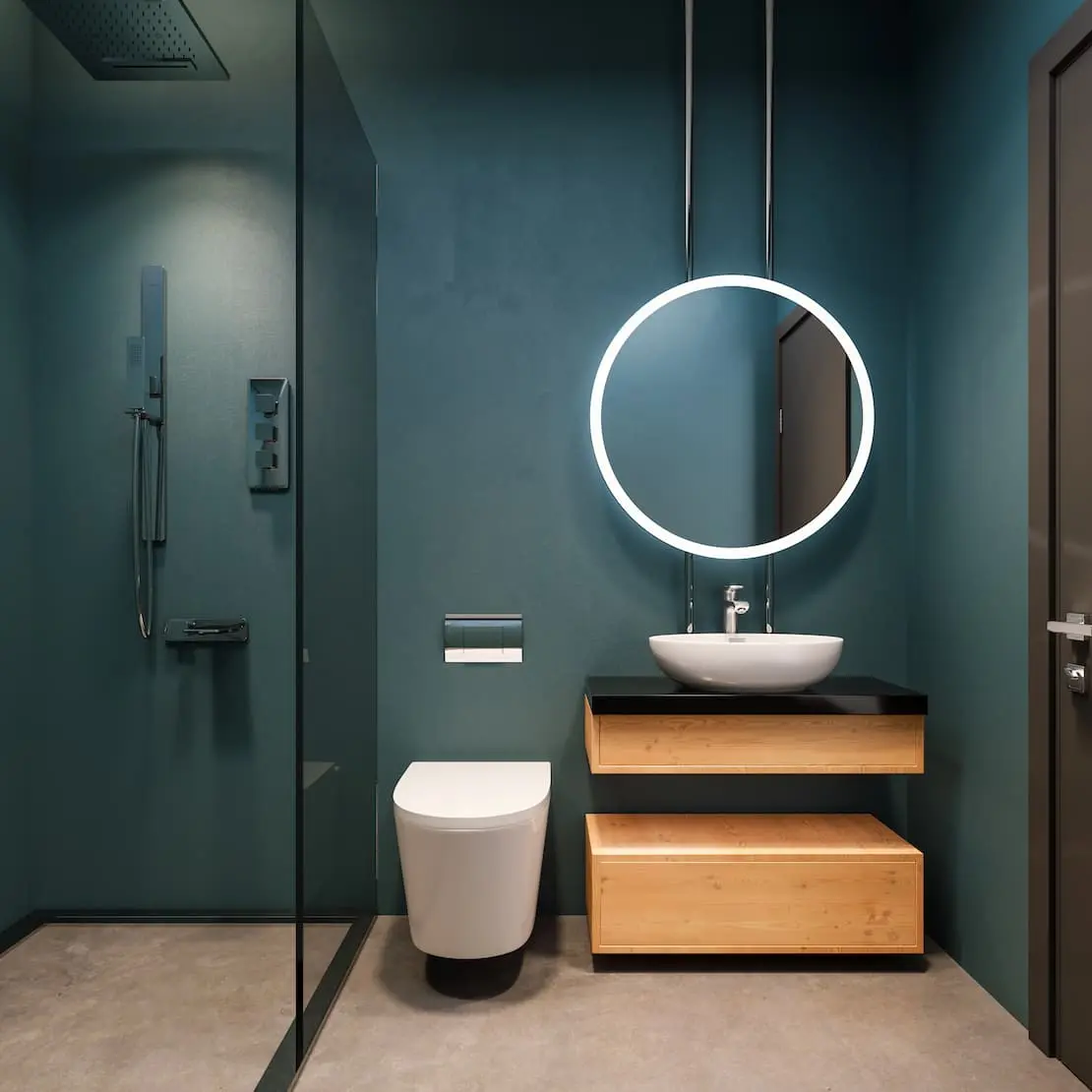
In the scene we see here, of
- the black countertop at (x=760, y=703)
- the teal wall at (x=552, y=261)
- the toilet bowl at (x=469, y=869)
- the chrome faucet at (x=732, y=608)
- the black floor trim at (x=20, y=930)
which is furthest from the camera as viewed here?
the teal wall at (x=552, y=261)

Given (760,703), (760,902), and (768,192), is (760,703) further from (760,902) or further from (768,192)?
(768,192)

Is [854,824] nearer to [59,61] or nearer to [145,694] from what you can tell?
[145,694]

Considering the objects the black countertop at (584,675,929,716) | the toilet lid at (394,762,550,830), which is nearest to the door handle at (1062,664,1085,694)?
the black countertop at (584,675,929,716)

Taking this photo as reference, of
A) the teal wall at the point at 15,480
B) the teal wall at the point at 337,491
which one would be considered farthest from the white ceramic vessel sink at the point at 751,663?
the teal wall at the point at 15,480

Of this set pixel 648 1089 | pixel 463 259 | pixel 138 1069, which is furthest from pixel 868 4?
pixel 138 1069

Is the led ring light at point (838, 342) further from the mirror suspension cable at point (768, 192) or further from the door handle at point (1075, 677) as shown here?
the door handle at point (1075, 677)

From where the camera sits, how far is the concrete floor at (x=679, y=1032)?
1692 mm

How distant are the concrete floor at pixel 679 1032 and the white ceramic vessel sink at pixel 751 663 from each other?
71 centimetres

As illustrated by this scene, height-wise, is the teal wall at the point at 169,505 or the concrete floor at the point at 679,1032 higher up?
the teal wall at the point at 169,505

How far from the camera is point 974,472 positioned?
209 cm

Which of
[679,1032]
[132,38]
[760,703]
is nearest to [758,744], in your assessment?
[760,703]

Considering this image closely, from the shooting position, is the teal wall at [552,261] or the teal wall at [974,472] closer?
the teal wall at [974,472]

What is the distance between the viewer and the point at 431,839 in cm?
189

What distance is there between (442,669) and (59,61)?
6.69 ft
